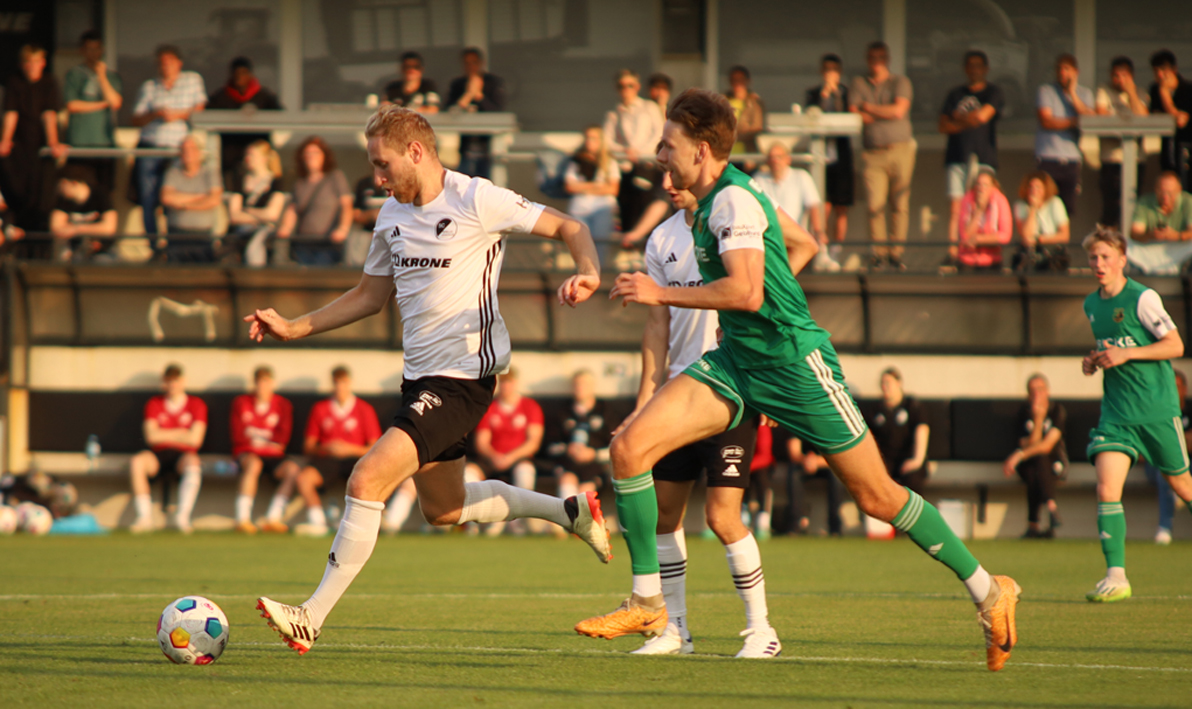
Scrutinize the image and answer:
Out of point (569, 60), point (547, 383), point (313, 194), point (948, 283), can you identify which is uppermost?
point (569, 60)

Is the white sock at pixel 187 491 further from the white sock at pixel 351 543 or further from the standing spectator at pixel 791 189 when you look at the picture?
the white sock at pixel 351 543

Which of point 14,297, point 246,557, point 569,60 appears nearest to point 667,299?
point 246,557

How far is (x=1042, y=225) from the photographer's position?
50.4ft

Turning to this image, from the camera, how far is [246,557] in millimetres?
11945

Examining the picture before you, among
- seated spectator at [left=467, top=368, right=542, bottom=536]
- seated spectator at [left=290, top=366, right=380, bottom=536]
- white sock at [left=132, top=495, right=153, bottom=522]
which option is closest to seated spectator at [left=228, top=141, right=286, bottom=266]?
seated spectator at [left=290, top=366, right=380, bottom=536]

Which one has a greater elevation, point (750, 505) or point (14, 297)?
point (14, 297)

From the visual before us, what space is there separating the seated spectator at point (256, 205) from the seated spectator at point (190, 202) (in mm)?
284

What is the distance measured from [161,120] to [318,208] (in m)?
2.64

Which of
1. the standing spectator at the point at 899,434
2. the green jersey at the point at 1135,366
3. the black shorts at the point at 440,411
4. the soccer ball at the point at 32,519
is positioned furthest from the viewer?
the standing spectator at the point at 899,434

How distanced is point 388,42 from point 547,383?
22.0 feet

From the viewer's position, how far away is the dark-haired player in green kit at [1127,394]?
860 centimetres

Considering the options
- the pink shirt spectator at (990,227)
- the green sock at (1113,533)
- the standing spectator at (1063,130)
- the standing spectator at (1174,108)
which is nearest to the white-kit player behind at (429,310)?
the green sock at (1113,533)

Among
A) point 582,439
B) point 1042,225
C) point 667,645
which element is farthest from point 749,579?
point 1042,225

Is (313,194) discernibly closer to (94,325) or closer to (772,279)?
(94,325)
